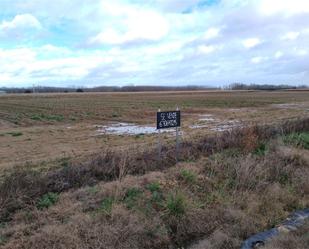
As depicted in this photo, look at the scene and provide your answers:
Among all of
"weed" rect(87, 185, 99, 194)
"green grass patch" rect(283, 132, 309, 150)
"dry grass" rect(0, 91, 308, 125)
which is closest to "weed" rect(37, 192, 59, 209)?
"weed" rect(87, 185, 99, 194)

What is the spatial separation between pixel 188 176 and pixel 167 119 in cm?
197

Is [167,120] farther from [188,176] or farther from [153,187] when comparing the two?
[153,187]

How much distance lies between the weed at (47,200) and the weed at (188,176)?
8.02 ft

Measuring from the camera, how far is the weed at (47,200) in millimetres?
6383

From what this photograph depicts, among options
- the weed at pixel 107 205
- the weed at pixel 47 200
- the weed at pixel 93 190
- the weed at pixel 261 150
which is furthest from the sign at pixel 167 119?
the weed at pixel 47 200

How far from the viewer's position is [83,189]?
7.09m

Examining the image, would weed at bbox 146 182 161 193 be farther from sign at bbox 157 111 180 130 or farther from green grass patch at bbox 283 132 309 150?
green grass patch at bbox 283 132 309 150

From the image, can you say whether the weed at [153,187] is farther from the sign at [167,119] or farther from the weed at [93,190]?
the sign at [167,119]

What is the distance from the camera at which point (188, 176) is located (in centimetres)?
762

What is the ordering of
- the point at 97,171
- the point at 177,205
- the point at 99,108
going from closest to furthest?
the point at 177,205
the point at 97,171
the point at 99,108

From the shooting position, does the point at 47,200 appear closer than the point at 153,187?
Yes

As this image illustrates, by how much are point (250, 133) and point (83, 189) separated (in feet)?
17.9

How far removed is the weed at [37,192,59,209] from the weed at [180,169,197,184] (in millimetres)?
2445

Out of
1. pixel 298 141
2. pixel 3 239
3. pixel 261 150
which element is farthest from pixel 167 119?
pixel 3 239
